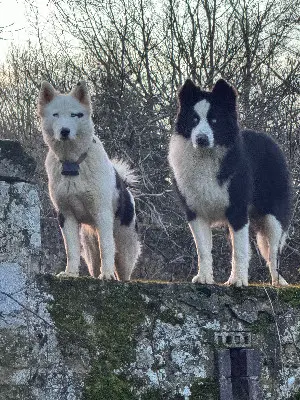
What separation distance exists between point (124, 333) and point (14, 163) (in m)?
1.45

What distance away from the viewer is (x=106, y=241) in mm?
7156

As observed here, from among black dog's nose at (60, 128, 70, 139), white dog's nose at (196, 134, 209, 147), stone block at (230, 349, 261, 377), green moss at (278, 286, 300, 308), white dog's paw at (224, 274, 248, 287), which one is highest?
black dog's nose at (60, 128, 70, 139)

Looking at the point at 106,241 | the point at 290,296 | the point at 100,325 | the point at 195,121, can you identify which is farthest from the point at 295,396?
the point at 195,121

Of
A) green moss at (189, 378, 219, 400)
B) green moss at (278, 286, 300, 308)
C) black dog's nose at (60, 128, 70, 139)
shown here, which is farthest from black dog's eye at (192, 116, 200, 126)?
green moss at (189, 378, 219, 400)

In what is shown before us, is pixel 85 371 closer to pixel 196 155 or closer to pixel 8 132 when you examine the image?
pixel 196 155

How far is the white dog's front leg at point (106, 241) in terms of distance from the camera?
7086mm

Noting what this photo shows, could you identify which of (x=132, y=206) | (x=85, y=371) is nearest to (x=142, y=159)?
(x=132, y=206)

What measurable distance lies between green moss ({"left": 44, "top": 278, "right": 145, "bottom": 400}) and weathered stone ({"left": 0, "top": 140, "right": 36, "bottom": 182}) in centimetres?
75

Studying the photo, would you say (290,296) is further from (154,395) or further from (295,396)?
(154,395)

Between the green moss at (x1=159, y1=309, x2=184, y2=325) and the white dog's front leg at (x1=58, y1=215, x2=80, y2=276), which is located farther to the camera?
the white dog's front leg at (x1=58, y1=215, x2=80, y2=276)

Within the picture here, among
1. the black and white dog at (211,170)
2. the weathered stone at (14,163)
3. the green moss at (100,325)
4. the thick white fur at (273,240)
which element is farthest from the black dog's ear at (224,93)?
the weathered stone at (14,163)

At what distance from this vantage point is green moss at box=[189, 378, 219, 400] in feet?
21.6

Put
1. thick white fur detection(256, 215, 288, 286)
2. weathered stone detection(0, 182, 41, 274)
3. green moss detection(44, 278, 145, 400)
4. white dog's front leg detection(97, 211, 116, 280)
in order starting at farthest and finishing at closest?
thick white fur detection(256, 215, 288, 286) < white dog's front leg detection(97, 211, 116, 280) < green moss detection(44, 278, 145, 400) < weathered stone detection(0, 182, 41, 274)

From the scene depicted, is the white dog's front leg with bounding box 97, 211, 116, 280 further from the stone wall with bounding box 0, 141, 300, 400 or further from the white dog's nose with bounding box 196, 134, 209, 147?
the white dog's nose with bounding box 196, 134, 209, 147
